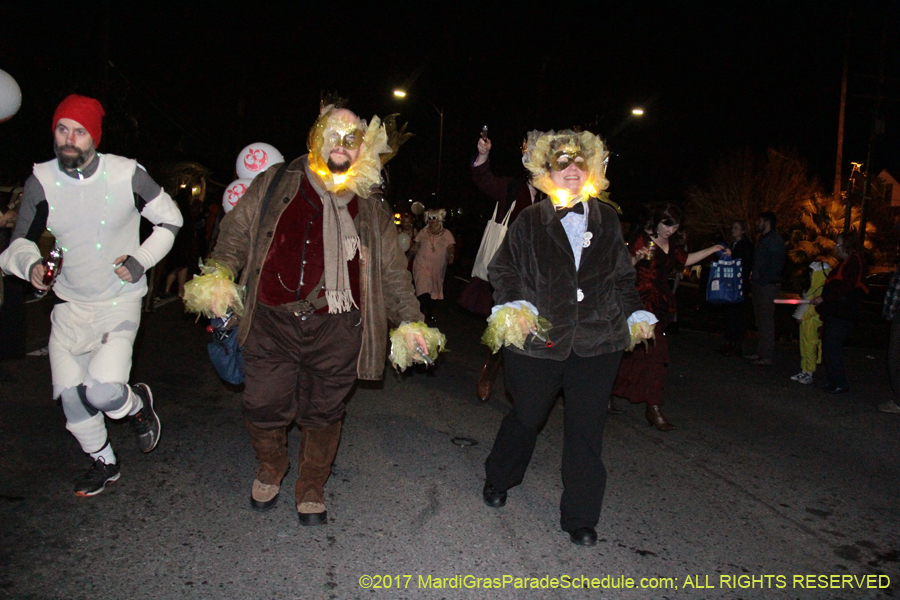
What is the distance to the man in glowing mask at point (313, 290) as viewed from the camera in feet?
11.9

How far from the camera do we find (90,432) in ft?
13.0

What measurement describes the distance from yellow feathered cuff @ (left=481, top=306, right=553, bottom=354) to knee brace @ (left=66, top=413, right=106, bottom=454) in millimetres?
2272

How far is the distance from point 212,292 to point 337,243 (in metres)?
0.68

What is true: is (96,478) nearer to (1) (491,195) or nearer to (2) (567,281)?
(2) (567,281)

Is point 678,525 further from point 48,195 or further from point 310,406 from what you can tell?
point 48,195

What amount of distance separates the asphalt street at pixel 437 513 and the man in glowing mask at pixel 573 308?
469mm

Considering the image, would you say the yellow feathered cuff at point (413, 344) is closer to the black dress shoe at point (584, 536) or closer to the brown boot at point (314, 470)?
the brown boot at point (314, 470)

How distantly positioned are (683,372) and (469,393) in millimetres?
3263

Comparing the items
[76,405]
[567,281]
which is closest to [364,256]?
[567,281]

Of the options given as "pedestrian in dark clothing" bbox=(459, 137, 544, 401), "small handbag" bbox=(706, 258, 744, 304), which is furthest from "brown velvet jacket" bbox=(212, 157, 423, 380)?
"small handbag" bbox=(706, 258, 744, 304)

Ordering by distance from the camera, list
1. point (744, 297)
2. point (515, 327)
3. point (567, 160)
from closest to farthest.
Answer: point (515, 327), point (567, 160), point (744, 297)

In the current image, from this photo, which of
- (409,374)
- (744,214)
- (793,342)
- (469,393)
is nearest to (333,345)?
(469,393)

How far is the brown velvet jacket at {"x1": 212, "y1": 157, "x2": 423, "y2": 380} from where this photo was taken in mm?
3605

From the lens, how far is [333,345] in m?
3.71
